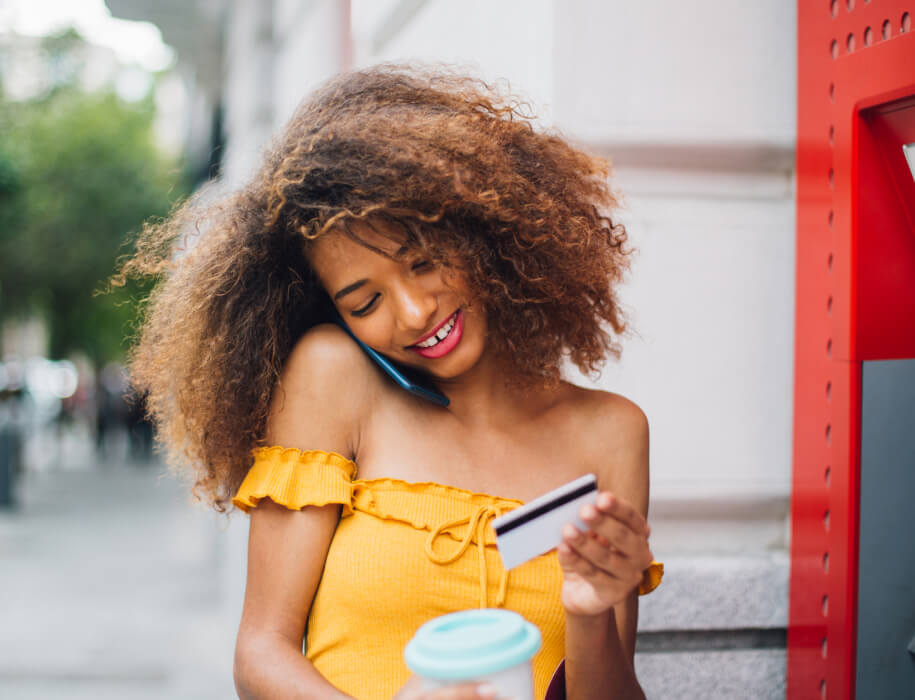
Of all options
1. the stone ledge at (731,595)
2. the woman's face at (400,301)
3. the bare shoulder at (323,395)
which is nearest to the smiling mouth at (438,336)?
the woman's face at (400,301)

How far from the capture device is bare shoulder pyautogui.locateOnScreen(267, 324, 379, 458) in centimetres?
155

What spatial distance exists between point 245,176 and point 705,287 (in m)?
1.10

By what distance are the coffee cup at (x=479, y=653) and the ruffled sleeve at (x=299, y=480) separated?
16.8 inches

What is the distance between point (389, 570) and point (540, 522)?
1.27 feet

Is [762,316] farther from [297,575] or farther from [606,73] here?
[297,575]

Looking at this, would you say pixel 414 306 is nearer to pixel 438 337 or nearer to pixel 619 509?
pixel 438 337

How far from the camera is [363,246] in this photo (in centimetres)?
150

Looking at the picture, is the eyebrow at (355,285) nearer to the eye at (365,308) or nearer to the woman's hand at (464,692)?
the eye at (365,308)

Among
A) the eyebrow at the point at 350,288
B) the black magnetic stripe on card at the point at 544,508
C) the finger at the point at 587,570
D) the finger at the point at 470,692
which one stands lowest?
the finger at the point at 470,692

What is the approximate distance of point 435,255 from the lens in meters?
1.51

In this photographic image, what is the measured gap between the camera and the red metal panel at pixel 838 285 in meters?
1.63

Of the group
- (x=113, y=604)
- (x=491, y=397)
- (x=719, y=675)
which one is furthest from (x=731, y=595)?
(x=113, y=604)

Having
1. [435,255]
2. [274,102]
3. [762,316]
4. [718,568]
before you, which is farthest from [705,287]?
[274,102]

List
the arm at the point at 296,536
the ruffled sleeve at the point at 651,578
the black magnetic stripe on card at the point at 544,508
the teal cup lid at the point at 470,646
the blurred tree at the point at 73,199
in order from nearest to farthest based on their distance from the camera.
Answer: the teal cup lid at the point at 470,646
the black magnetic stripe on card at the point at 544,508
the arm at the point at 296,536
the ruffled sleeve at the point at 651,578
the blurred tree at the point at 73,199
